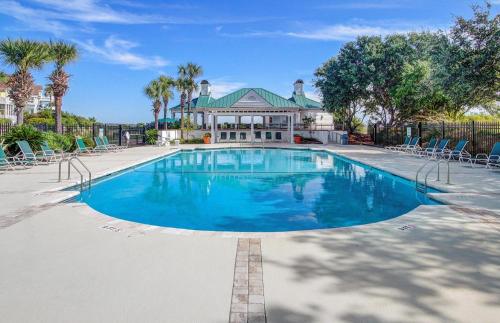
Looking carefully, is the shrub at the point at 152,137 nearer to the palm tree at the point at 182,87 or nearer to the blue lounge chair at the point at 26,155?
the palm tree at the point at 182,87

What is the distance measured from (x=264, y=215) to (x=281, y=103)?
1177 inches

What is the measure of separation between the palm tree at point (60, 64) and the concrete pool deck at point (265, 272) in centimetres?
1977

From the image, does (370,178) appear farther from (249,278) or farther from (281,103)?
(281,103)

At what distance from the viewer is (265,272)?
4188mm

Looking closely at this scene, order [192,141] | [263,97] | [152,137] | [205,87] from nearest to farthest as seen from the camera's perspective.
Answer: [152,137] → [192,141] → [263,97] → [205,87]

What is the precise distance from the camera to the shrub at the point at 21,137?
52.7ft

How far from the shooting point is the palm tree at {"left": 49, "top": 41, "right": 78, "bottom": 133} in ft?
77.4

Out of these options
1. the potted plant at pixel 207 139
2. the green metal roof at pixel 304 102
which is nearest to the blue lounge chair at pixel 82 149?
the potted plant at pixel 207 139

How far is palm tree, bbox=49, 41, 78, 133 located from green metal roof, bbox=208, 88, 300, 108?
48.6 ft

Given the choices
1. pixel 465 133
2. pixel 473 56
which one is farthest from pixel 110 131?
pixel 473 56

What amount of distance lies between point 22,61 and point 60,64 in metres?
2.15

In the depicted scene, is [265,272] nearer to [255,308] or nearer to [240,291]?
[240,291]

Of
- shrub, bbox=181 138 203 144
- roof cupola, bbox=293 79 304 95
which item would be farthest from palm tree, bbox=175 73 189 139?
roof cupola, bbox=293 79 304 95

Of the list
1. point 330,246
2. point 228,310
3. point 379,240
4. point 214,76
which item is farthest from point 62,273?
point 214,76
